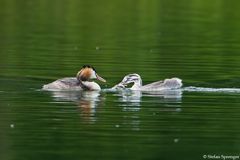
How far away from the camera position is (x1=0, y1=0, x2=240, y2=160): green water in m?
17.6

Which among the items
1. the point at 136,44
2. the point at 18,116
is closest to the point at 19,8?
the point at 136,44

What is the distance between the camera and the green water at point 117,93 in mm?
17562

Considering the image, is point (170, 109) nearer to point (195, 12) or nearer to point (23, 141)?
point (23, 141)

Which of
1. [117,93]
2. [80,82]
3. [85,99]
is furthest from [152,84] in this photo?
[85,99]

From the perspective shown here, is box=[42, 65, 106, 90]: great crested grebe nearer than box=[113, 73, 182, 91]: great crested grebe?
Yes

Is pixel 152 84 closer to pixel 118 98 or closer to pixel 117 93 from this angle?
pixel 117 93

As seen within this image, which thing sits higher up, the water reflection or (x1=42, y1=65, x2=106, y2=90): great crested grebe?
(x1=42, y1=65, x2=106, y2=90): great crested grebe

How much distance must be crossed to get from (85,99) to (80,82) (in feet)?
6.18

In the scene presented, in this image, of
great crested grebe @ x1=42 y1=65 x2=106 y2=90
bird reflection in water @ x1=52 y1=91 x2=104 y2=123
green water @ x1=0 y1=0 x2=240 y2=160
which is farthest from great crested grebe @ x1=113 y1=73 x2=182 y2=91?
bird reflection in water @ x1=52 y1=91 x2=104 y2=123

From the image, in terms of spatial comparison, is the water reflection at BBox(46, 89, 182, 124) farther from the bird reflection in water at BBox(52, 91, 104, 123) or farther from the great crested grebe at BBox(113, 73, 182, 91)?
the great crested grebe at BBox(113, 73, 182, 91)

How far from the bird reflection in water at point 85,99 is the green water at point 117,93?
0.02 meters

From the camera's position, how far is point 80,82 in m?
24.8

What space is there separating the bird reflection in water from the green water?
0.02 metres

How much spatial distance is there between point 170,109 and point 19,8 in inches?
1408
